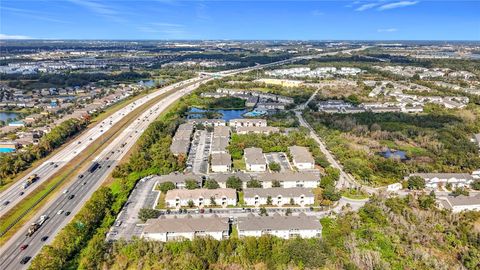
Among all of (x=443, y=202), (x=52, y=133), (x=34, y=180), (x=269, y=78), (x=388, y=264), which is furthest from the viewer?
(x=269, y=78)

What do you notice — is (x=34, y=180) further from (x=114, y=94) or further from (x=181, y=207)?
(x=114, y=94)

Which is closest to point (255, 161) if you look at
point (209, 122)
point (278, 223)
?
point (278, 223)

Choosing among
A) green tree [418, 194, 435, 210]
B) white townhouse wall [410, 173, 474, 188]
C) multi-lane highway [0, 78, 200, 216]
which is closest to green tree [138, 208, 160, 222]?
multi-lane highway [0, 78, 200, 216]

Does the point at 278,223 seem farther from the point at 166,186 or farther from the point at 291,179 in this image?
the point at 166,186

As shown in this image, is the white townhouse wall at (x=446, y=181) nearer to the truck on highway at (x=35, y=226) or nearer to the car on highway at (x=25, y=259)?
the car on highway at (x=25, y=259)

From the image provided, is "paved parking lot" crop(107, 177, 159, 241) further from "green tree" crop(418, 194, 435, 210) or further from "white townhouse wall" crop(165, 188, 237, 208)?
"green tree" crop(418, 194, 435, 210)

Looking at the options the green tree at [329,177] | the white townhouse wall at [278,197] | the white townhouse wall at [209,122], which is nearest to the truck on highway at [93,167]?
the white townhouse wall at [278,197]

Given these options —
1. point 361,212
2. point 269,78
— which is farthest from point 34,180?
point 269,78
